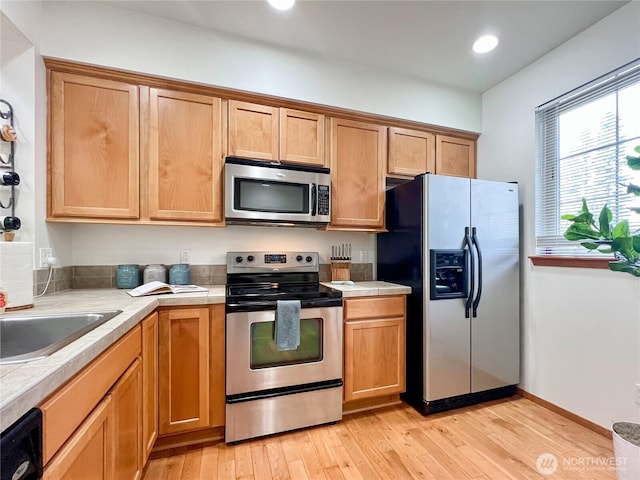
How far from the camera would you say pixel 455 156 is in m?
2.79

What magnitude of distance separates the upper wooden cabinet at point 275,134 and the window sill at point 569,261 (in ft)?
6.08

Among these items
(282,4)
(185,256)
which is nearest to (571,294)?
(282,4)

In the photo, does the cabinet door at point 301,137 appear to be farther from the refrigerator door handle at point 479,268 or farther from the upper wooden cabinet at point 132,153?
the refrigerator door handle at point 479,268

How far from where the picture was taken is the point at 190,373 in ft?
5.67

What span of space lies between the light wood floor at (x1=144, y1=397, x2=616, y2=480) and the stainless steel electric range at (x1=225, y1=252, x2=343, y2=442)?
128 millimetres

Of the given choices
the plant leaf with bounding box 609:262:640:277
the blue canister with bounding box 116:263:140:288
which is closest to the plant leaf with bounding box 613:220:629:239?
the plant leaf with bounding box 609:262:640:277

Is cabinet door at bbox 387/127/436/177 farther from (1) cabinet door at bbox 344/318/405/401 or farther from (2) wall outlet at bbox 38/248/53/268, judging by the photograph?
(2) wall outlet at bbox 38/248/53/268

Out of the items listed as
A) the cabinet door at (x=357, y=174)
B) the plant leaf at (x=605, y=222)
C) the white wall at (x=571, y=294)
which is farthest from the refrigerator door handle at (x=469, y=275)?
the plant leaf at (x=605, y=222)

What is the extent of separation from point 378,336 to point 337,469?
0.85m

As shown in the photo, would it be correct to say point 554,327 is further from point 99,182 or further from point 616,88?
point 99,182

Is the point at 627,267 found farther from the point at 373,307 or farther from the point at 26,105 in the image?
the point at 26,105

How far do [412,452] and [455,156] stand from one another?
2448mm

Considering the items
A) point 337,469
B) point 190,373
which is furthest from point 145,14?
point 337,469

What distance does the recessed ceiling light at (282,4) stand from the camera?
177 cm
